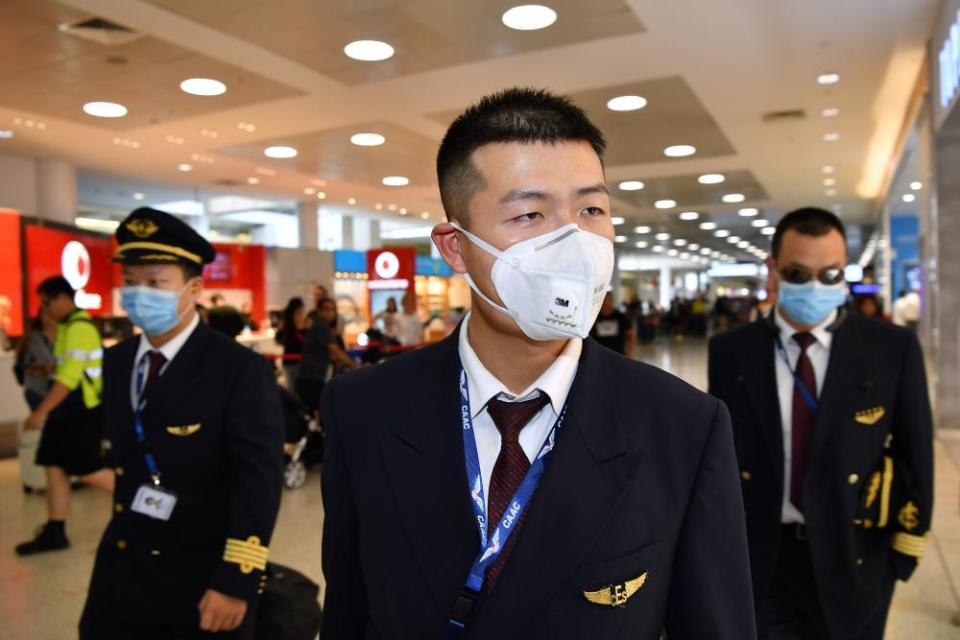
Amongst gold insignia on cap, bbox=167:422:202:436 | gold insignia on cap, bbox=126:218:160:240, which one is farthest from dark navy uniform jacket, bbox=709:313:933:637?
gold insignia on cap, bbox=126:218:160:240

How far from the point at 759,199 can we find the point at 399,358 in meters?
17.0

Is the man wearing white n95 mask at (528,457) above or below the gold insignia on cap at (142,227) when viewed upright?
below

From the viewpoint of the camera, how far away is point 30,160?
38.9ft

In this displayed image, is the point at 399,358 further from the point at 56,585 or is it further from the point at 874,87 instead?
the point at 874,87

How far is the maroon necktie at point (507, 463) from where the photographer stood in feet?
3.61

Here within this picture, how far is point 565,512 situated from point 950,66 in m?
6.21

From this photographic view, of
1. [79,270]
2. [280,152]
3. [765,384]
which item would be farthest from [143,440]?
[79,270]

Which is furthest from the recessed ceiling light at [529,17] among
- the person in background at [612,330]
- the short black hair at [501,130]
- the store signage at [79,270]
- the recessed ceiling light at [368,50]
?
the store signage at [79,270]

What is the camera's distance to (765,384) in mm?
2330

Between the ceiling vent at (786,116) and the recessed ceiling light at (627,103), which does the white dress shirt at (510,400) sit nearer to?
the recessed ceiling light at (627,103)

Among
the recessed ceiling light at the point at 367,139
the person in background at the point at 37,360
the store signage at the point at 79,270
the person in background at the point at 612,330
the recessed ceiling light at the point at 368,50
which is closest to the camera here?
the person in background at the point at 37,360

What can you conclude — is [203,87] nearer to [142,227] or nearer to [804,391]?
[142,227]

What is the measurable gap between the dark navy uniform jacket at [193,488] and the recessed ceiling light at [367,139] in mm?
8382

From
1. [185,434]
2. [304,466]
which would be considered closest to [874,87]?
[304,466]
